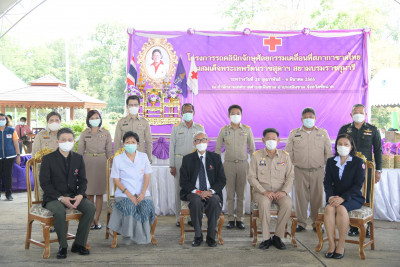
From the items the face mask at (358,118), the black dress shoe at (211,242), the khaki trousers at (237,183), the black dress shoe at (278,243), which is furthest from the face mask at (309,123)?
the black dress shoe at (211,242)

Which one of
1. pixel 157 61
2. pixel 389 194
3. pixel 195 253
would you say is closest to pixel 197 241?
pixel 195 253

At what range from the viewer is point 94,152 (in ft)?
16.2

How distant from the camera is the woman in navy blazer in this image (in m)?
3.88

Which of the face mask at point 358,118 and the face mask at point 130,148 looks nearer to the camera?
the face mask at point 130,148

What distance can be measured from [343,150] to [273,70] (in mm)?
2729

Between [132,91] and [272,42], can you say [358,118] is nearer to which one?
[272,42]

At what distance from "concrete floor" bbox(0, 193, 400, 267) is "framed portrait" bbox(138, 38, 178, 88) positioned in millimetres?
2755

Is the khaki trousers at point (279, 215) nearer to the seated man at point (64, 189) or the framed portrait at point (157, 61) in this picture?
the seated man at point (64, 189)

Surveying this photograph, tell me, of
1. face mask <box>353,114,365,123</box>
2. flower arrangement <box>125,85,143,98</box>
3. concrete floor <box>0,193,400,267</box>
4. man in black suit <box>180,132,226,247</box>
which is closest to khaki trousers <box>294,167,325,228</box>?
concrete floor <box>0,193,400,267</box>

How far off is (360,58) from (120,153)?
14.6ft

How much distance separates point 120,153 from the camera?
453 cm

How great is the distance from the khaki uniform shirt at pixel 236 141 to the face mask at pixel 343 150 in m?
1.26

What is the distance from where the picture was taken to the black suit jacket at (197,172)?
453 centimetres

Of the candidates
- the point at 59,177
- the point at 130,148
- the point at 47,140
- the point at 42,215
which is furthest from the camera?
the point at 47,140
